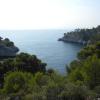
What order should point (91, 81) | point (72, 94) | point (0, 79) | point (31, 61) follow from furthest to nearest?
point (31, 61)
point (0, 79)
point (91, 81)
point (72, 94)

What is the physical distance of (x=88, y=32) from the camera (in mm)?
108125

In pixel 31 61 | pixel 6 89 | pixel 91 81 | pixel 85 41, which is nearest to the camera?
pixel 91 81

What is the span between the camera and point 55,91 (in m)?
12.8

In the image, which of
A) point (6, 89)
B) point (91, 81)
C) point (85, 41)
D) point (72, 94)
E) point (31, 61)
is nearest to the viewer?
point (72, 94)

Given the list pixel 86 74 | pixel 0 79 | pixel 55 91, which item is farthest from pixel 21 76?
pixel 0 79

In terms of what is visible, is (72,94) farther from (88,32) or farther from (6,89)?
(88,32)

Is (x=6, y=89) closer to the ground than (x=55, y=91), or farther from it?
closer to the ground

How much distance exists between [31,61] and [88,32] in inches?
3023

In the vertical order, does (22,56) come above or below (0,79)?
above

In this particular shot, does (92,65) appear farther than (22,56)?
No

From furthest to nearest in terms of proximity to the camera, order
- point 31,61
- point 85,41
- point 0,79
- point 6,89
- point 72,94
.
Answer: point 85,41 → point 31,61 → point 0,79 → point 6,89 → point 72,94

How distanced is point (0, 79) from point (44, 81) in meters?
13.2

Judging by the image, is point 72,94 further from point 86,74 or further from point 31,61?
point 31,61

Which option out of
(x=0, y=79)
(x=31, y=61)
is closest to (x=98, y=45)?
(x=31, y=61)
